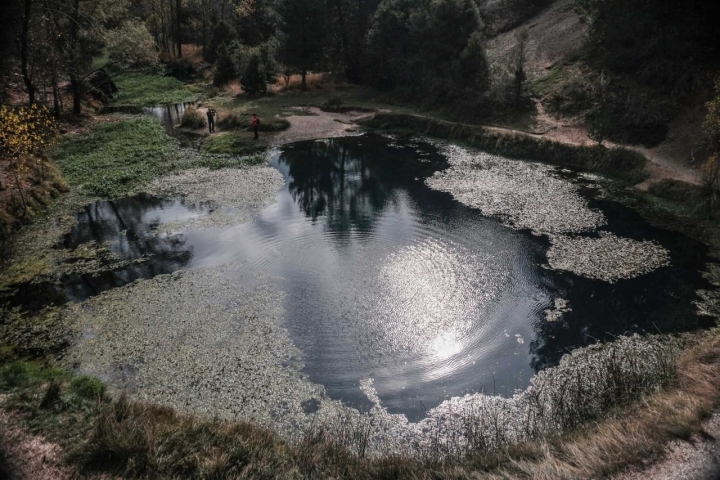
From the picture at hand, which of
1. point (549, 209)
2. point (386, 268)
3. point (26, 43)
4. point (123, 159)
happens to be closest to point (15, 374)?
point (386, 268)

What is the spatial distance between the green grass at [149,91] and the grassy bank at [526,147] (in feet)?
76.7

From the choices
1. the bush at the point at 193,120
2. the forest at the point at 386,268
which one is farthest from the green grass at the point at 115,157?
the bush at the point at 193,120

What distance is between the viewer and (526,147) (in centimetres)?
3020

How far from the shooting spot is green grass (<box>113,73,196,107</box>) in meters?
49.3

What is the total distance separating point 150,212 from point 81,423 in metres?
15.0

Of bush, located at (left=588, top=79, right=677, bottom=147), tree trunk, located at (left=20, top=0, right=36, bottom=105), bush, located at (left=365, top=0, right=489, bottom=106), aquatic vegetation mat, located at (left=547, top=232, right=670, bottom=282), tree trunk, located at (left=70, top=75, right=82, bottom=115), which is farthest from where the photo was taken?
bush, located at (left=365, top=0, right=489, bottom=106)

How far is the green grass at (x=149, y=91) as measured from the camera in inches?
1943

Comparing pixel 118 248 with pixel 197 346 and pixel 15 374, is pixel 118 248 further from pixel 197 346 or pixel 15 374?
pixel 15 374

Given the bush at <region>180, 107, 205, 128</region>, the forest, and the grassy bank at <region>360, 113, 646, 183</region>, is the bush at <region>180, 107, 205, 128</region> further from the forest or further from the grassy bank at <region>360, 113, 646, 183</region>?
the grassy bank at <region>360, 113, 646, 183</region>

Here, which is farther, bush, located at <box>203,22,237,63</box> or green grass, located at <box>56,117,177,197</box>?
bush, located at <box>203,22,237,63</box>

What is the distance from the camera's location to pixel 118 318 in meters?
14.4

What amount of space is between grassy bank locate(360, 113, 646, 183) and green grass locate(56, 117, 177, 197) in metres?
17.0

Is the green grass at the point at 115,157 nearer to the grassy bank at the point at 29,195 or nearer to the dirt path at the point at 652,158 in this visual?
the grassy bank at the point at 29,195

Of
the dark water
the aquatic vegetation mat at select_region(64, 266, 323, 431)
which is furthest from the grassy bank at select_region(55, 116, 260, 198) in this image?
the aquatic vegetation mat at select_region(64, 266, 323, 431)
